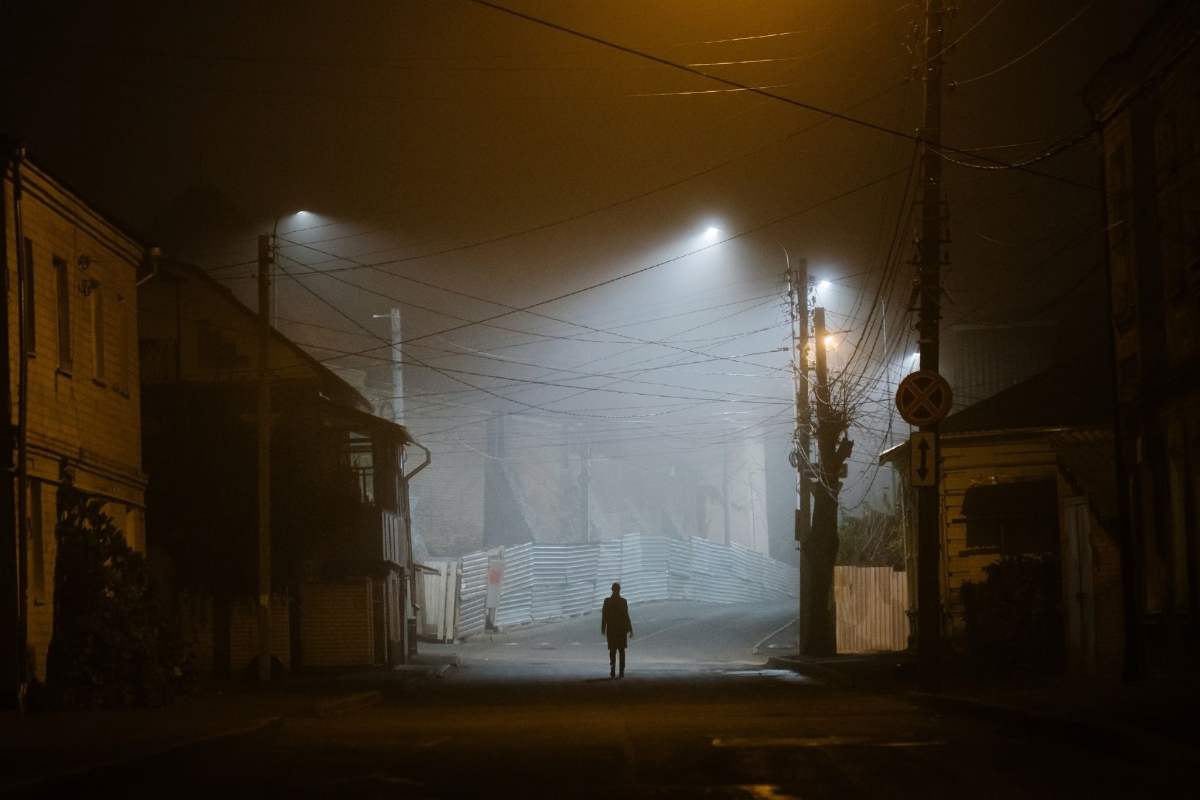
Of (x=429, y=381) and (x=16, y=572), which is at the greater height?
(x=429, y=381)

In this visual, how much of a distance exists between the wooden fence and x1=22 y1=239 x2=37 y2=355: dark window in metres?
23.9

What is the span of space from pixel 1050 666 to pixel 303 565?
55.4 feet

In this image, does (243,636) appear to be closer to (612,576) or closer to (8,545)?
(8,545)

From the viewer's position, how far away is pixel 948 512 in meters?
31.8

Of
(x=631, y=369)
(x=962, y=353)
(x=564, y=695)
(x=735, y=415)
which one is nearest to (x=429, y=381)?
(x=631, y=369)

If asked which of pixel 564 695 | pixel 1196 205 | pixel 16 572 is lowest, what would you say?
pixel 564 695

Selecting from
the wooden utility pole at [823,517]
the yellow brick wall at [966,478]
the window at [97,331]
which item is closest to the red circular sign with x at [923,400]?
the yellow brick wall at [966,478]

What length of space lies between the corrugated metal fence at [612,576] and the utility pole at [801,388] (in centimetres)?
2095

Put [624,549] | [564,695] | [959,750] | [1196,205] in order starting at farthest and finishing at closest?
1. [624,549]
2. [564,695]
3. [1196,205]
4. [959,750]

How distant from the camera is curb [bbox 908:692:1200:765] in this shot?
1138cm

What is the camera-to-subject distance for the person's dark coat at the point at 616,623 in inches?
1146

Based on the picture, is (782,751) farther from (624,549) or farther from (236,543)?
(624,549)

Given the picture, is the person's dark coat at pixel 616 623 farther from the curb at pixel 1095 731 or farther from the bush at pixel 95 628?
the curb at pixel 1095 731

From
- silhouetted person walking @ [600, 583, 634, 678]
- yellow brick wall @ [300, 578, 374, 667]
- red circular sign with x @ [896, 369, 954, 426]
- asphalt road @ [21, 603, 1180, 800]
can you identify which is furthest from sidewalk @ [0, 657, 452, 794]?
red circular sign with x @ [896, 369, 954, 426]
